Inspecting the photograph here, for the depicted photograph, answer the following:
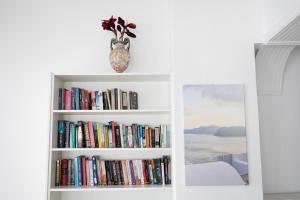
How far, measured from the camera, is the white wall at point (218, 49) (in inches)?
89.4

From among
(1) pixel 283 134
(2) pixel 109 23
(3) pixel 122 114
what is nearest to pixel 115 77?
(3) pixel 122 114

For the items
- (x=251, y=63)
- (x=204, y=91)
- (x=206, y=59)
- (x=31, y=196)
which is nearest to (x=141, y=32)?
(x=206, y=59)

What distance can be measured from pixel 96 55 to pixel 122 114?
25.6 inches

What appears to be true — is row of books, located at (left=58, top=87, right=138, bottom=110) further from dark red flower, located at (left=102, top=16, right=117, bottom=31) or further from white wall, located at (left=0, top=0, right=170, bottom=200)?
dark red flower, located at (left=102, top=16, right=117, bottom=31)

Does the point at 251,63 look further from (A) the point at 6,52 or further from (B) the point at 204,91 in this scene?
(A) the point at 6,52

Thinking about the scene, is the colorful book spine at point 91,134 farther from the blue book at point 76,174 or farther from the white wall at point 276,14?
the white wall at point 276,14

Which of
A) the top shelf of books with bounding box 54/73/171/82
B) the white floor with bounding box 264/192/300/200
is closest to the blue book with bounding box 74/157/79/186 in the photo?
the top shelf of books with bounding box 54/73/171/82

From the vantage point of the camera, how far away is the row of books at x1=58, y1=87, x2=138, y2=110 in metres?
2.40

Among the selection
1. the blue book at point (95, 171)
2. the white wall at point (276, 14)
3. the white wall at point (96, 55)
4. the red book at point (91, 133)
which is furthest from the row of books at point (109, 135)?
the white wall at point (276, 14)

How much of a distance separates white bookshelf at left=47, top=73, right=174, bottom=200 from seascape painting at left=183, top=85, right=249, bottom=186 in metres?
0.20

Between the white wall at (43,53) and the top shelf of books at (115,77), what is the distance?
140 mm

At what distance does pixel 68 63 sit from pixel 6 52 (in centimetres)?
63

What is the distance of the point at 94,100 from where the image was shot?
95.4 inches

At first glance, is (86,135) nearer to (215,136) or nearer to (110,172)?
(110,172)
